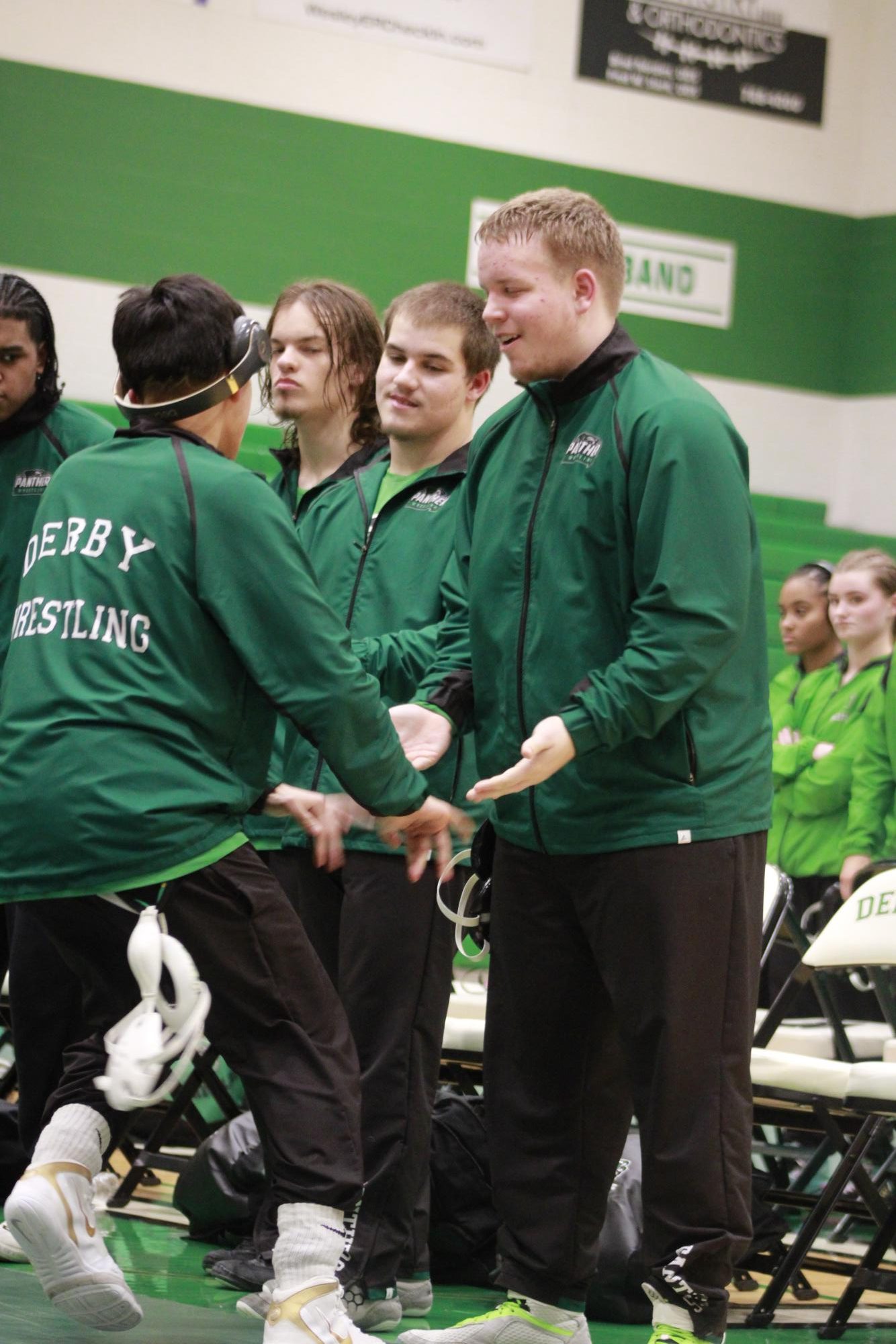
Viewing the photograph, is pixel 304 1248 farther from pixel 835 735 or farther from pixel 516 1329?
pixel 835 735

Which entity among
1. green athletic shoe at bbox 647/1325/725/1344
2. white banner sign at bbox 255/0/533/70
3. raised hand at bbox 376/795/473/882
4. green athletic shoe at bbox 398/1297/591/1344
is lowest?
green athletic shoe at bbox 398/1297/591/1344

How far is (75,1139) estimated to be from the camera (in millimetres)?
2857

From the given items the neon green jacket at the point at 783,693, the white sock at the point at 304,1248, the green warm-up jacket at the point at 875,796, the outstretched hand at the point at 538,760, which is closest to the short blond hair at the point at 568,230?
the outstretched hand at the point at 538,760

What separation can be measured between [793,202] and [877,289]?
2.90ft

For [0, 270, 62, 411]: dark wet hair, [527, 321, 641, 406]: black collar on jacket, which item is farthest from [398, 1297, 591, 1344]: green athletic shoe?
[0, 270, 62, 411]: dark wet hair

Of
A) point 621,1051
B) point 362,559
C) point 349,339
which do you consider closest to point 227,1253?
point 621,1051

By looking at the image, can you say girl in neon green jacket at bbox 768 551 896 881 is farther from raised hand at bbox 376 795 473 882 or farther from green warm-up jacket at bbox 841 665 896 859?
raised hand at bbox 376 795 473 882

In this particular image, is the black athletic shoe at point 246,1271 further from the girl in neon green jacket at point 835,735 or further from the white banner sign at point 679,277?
the white banner sign at point 679,277

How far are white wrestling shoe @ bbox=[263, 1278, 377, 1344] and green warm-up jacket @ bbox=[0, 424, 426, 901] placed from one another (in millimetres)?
648

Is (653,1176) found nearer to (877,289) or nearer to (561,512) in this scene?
(561,512)

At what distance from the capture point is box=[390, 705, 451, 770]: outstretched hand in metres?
2.97

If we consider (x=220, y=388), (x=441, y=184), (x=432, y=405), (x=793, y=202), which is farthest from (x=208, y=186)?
(x=220, y=388)

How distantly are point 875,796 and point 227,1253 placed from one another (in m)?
3.38

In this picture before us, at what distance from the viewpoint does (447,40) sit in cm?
1140
